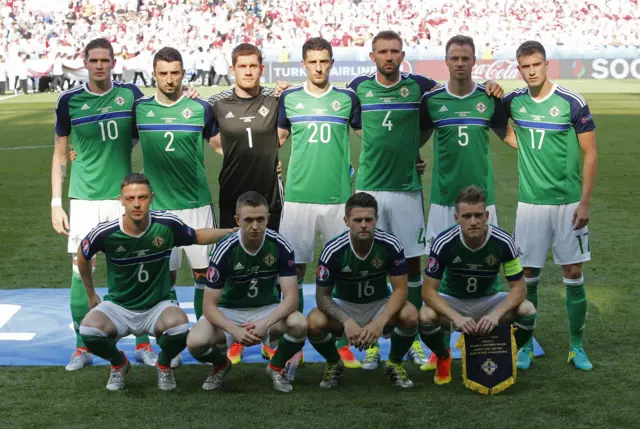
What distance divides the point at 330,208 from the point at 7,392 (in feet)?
7.48

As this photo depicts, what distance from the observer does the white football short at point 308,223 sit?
6.21 meters

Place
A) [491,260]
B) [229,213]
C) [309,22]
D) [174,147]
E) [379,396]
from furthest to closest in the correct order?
[309,22], [229,213], [174,147], [491,260], [379,396]

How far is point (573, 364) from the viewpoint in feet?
19.4

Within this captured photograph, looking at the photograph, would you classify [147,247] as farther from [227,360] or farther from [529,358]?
[529,358]

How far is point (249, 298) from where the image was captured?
5.70 m

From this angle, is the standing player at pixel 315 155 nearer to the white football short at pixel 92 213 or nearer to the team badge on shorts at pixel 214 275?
the team badge on shorts at pixel 214 275

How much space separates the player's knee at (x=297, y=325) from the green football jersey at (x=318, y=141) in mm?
992

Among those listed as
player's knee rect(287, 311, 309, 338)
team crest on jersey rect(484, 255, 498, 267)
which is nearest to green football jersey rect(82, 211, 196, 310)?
player's knee rect(287, 311, 309, 338)

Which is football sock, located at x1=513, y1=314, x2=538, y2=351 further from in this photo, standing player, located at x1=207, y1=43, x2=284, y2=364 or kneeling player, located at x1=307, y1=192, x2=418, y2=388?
standing player, located at x1=207, y1=43, x2=284, y2=364

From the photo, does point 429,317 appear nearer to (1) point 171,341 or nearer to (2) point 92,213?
(1) point 171,341

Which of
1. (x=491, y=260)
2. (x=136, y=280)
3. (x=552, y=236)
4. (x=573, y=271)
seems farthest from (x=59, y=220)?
(x=573, y=271)

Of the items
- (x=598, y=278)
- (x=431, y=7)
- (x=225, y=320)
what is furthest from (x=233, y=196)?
(x=431, y=7)

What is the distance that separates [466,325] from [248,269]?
1.30 m

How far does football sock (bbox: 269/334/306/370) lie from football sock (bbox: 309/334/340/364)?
9 centimetres
